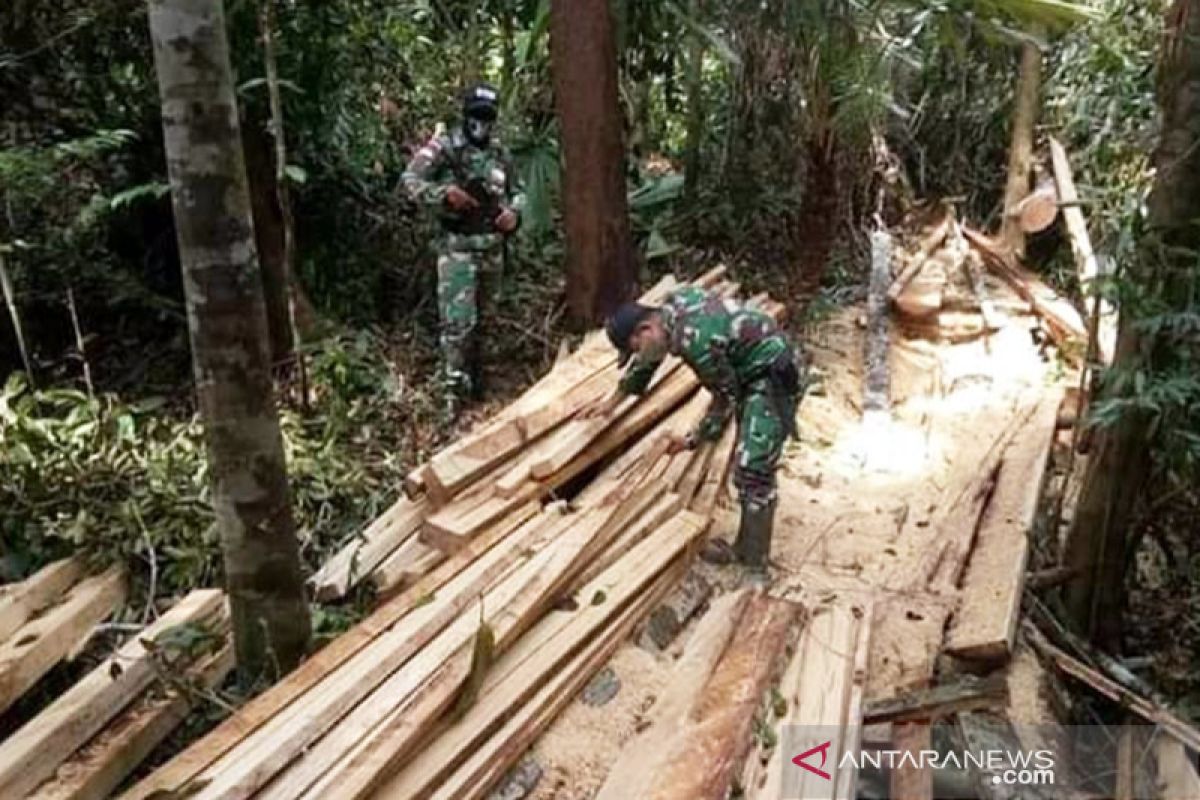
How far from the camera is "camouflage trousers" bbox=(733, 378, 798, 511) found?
4859mm

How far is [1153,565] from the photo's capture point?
223 inches

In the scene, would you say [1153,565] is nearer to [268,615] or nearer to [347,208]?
[268,615]

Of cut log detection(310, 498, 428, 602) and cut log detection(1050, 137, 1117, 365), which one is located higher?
cut log detection(1050, 137, 1117, 365)

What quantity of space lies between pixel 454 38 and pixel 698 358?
442 cm

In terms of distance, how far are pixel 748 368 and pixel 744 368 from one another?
2cm

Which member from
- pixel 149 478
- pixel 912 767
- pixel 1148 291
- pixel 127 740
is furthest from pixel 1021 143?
pixel 127 740

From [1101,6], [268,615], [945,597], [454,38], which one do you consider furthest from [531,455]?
[1101,6]

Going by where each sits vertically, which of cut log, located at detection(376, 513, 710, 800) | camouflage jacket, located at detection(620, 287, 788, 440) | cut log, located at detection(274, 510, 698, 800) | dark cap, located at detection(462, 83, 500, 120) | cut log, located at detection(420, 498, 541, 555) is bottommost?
cut log, located at detection(376, 513, 710, 800)

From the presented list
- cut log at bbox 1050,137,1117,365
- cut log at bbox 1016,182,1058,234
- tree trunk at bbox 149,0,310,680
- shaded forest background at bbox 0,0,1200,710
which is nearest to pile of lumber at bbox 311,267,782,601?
shaded forest background at bbox 0,0,1200,710

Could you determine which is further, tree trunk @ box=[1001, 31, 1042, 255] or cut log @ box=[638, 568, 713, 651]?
tree trunk @ box=[1001, 31, 1042, 255]

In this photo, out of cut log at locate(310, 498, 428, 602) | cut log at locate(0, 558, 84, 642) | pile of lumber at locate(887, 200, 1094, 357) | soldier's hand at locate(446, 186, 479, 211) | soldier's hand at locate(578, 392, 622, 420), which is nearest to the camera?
cut log at locate(0, 558, 84, 642)

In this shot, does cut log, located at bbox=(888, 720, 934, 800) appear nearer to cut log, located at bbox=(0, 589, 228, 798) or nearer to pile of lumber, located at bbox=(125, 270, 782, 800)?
pile of lumber, located at bbox=(125, 270, 782, 800)

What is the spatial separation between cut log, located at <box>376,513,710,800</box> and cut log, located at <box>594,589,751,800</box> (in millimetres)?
281

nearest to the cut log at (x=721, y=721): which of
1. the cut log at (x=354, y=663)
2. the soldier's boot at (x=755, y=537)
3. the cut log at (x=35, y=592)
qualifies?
the soldier's boot at (x=755, y=537)
